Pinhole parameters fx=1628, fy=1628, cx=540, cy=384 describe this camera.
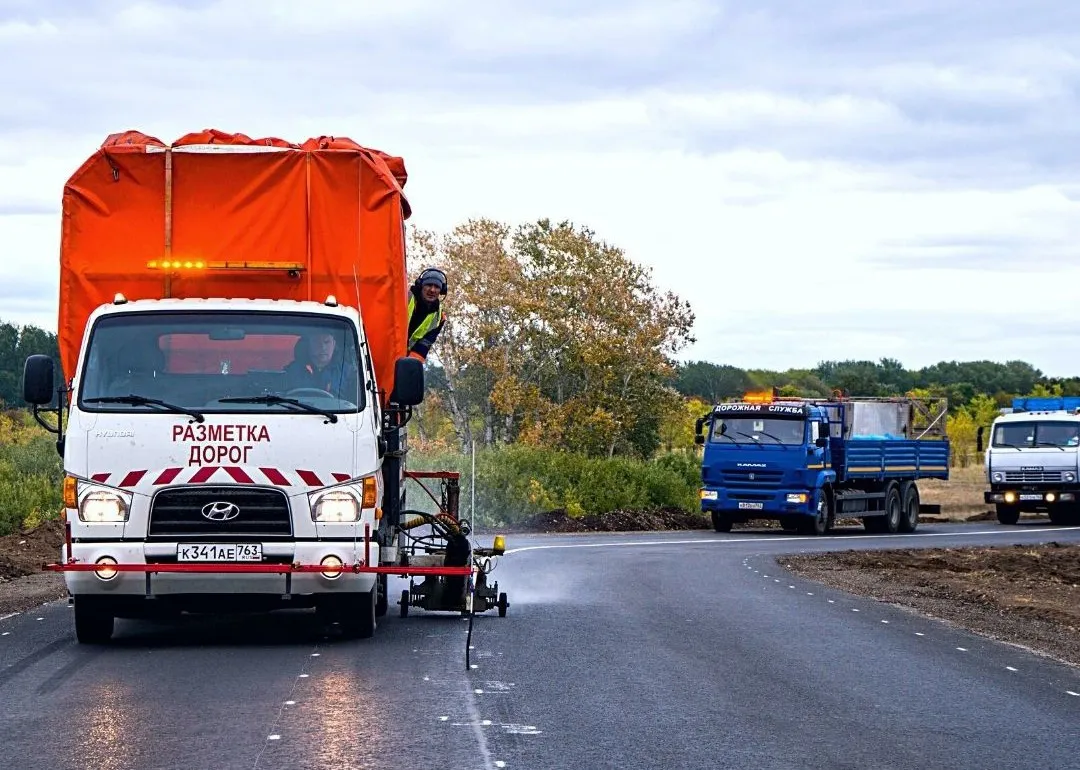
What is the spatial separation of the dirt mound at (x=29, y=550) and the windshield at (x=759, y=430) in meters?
14.4

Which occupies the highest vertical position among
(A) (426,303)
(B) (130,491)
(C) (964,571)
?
(A) (426,303)

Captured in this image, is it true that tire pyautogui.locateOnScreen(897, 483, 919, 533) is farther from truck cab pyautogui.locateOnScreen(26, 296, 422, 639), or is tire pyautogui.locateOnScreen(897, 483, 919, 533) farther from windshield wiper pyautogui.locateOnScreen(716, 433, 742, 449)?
truck cab pyautogui.locateOnScreen(26, 296, 422, 639)

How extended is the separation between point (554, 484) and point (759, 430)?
6978 millimetres

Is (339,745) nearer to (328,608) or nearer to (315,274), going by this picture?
(328,608)

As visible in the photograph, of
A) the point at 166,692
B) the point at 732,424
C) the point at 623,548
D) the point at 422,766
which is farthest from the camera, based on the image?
the point at 732,424

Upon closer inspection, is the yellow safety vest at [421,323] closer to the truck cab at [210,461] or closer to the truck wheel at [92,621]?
the truck cab at [210,461]

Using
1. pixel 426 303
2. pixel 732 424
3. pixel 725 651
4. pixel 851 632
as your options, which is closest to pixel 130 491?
pixel 426 303

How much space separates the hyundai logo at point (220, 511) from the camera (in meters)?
11.5

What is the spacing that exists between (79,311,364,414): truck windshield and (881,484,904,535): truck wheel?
89.0 feet

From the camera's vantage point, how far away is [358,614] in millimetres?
12414

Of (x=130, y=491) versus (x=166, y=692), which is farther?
(x=130, y=491)

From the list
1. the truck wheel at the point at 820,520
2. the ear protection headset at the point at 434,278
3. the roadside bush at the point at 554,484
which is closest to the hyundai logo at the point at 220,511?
the ear protection headset at the point at 434,278

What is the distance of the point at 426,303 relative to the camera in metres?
14.1

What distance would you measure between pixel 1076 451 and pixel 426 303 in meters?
31.3
